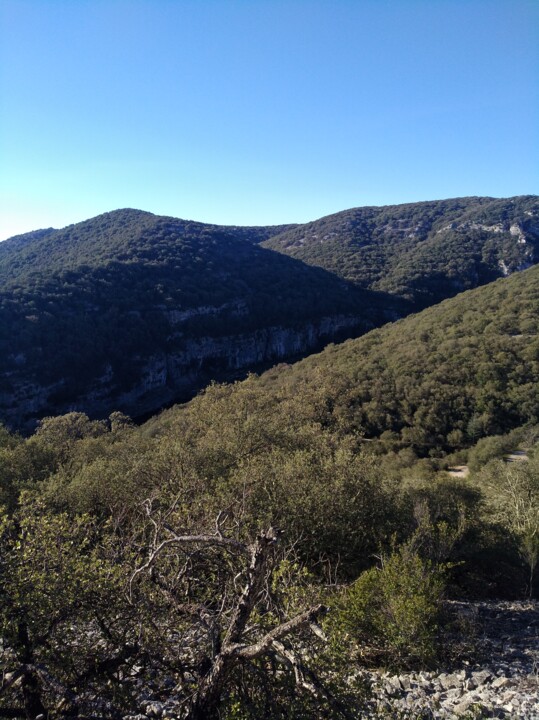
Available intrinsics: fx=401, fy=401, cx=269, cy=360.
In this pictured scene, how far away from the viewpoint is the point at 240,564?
18.1 ft

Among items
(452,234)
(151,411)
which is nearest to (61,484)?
(151,411)

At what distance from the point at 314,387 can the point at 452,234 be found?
115 metres

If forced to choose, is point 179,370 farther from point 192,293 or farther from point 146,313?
point 192,293

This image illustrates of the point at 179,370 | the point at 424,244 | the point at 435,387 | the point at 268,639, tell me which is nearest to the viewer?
the point at 268,639

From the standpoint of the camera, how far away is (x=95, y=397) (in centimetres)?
5959

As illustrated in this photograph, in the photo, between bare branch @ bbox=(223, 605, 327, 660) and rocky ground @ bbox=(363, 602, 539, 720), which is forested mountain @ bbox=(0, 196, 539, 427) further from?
bare branch @ bbox=(223, 605, 327, 660)

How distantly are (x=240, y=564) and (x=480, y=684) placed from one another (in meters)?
4.24

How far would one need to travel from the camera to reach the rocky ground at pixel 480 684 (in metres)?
5.23

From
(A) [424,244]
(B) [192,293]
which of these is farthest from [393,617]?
(A) [424,244]

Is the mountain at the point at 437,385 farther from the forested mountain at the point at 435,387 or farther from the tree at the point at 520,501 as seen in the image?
the tree at the point at 520,501

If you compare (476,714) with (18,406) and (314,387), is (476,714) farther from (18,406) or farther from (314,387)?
(18,406)

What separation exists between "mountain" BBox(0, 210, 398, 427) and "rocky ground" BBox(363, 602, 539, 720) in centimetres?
5199

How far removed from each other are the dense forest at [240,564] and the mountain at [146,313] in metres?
31.5

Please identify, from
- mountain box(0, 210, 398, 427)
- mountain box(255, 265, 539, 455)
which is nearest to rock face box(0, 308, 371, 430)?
mountain box(0, 210, 398, 427)
